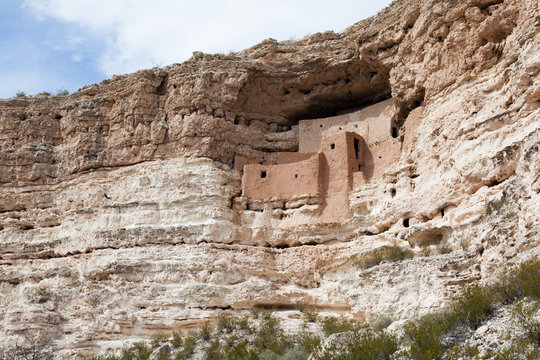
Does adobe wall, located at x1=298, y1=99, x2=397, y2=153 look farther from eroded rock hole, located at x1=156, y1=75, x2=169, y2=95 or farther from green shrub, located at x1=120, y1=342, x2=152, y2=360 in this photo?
green shrub, located at x1=120, y1=342, x2=152, y2=360

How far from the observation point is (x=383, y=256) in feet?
51.0

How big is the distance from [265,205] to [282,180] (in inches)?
35.1

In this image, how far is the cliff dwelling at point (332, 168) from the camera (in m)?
18.9

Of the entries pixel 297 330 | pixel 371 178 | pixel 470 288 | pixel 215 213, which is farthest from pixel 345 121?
pixel 470 288

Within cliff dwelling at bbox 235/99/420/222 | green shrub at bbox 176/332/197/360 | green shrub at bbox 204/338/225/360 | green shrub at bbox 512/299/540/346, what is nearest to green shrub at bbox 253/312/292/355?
green shrub at bbox 204/338/225/360

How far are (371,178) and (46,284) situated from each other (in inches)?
379

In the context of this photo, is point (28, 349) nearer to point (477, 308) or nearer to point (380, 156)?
point (380, 156)

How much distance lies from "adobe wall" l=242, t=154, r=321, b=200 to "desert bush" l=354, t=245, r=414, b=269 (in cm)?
341

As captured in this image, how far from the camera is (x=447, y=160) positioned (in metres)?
15.8

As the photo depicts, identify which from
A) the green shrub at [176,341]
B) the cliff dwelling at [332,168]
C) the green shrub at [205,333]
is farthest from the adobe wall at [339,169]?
the green shrub at [176,341]

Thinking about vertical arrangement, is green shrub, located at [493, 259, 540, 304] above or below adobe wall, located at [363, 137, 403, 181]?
below

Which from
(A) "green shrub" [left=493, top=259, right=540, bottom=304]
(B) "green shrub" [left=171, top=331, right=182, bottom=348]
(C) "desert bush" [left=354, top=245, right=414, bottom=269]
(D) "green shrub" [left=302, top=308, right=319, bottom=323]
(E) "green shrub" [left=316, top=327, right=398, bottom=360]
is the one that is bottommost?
(E) "green shrub" [left=316, top=327, right=398, bottom=360]

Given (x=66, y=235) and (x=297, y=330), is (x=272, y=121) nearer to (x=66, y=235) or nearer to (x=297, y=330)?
(x=66, y=235)

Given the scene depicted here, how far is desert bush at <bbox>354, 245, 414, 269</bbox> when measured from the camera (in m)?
15.0
